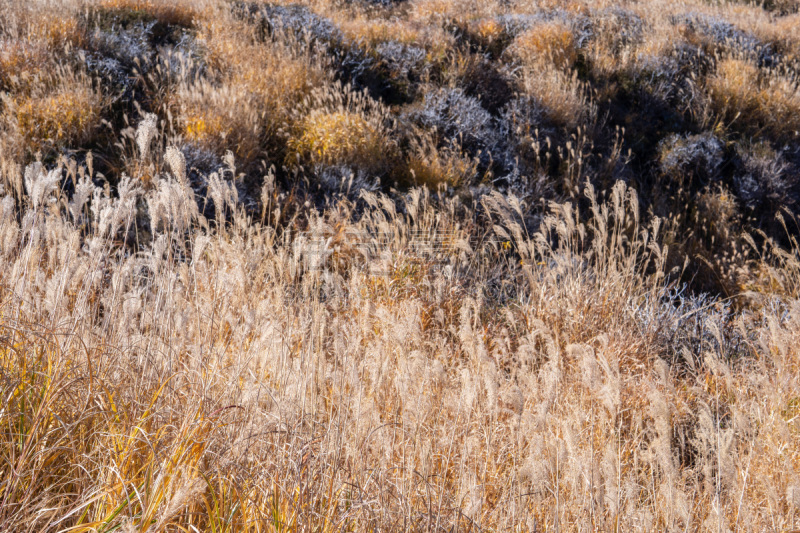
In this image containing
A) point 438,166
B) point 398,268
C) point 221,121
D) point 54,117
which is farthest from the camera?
point 438,166

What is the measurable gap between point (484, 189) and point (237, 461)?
4836 millimetres

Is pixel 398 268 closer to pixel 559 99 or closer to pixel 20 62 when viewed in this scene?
pixel 559 99

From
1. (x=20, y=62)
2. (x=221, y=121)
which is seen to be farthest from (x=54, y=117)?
(x=221, y=121)

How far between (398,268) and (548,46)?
5900mm

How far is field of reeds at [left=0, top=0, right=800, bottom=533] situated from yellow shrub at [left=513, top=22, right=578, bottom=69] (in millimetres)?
55

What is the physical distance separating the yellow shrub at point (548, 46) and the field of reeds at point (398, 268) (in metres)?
0.06

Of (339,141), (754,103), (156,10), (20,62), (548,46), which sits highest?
(156,10)

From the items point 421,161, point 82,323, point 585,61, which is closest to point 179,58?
point 421,161

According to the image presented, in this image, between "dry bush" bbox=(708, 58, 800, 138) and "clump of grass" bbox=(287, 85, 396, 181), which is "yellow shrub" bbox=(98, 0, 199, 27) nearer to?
"clump of grass" bbox=(287, 85, 396, 181)

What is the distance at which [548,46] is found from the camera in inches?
334

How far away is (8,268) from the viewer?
2.77 meters

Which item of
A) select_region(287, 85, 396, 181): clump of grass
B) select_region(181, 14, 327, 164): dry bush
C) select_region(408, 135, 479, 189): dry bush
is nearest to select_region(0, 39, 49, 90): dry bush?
select_region(181, 14, 327, 164): dry bush

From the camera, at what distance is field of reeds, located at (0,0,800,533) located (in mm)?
1833

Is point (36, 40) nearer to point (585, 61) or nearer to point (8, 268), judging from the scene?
point (8, 268)
